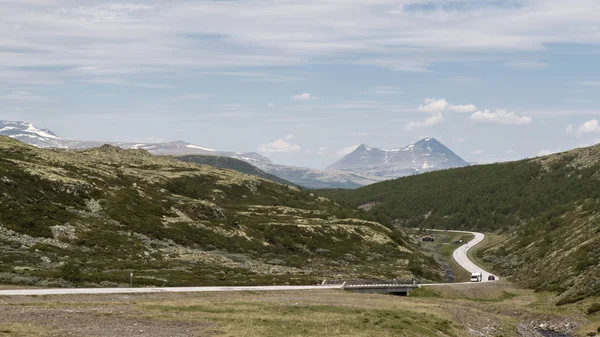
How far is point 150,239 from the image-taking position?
130375 millimetres

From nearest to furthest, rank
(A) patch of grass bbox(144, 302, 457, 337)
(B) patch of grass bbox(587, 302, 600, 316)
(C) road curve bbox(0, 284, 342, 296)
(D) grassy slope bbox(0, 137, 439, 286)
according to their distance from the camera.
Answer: (A) patch of grass bbox(144, 302, 457, 337)
(C) road curve bbox(0, 284, 342, 296)
(B) patch of grass bbox(587, 302, 600, 316)
(D) grassy slope bbox(0, 137, 439, 286)

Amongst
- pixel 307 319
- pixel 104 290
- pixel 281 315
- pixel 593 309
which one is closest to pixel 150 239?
pixel 104 290

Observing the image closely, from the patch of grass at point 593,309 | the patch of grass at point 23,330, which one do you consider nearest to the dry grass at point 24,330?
the patch of grass at point 23,330

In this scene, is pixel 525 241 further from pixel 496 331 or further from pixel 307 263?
pixel 496 331

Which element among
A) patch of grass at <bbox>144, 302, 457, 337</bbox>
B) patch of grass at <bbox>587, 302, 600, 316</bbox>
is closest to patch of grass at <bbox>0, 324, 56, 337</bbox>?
patch of grass at <bbox>144, 302, 457, 337</bbox>

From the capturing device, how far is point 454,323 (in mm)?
72688

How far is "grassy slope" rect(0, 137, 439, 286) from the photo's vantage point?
96.8 meters

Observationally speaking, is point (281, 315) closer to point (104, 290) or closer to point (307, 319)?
point (307, 319)

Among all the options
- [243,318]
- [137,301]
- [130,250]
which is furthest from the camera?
[130,250]

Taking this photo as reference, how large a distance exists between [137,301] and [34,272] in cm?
2260

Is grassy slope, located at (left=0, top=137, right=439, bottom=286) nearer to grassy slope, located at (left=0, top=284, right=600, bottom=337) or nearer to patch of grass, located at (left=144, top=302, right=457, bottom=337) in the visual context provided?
grassy slope, located at (left=0, top=284, right=600, bottom=337)

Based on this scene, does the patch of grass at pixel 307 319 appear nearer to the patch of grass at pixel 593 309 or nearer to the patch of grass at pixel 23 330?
the patch of grass at pixel 23 330

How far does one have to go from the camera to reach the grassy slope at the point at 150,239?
96812mm

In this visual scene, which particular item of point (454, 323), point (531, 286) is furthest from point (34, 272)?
point (531, 286)
